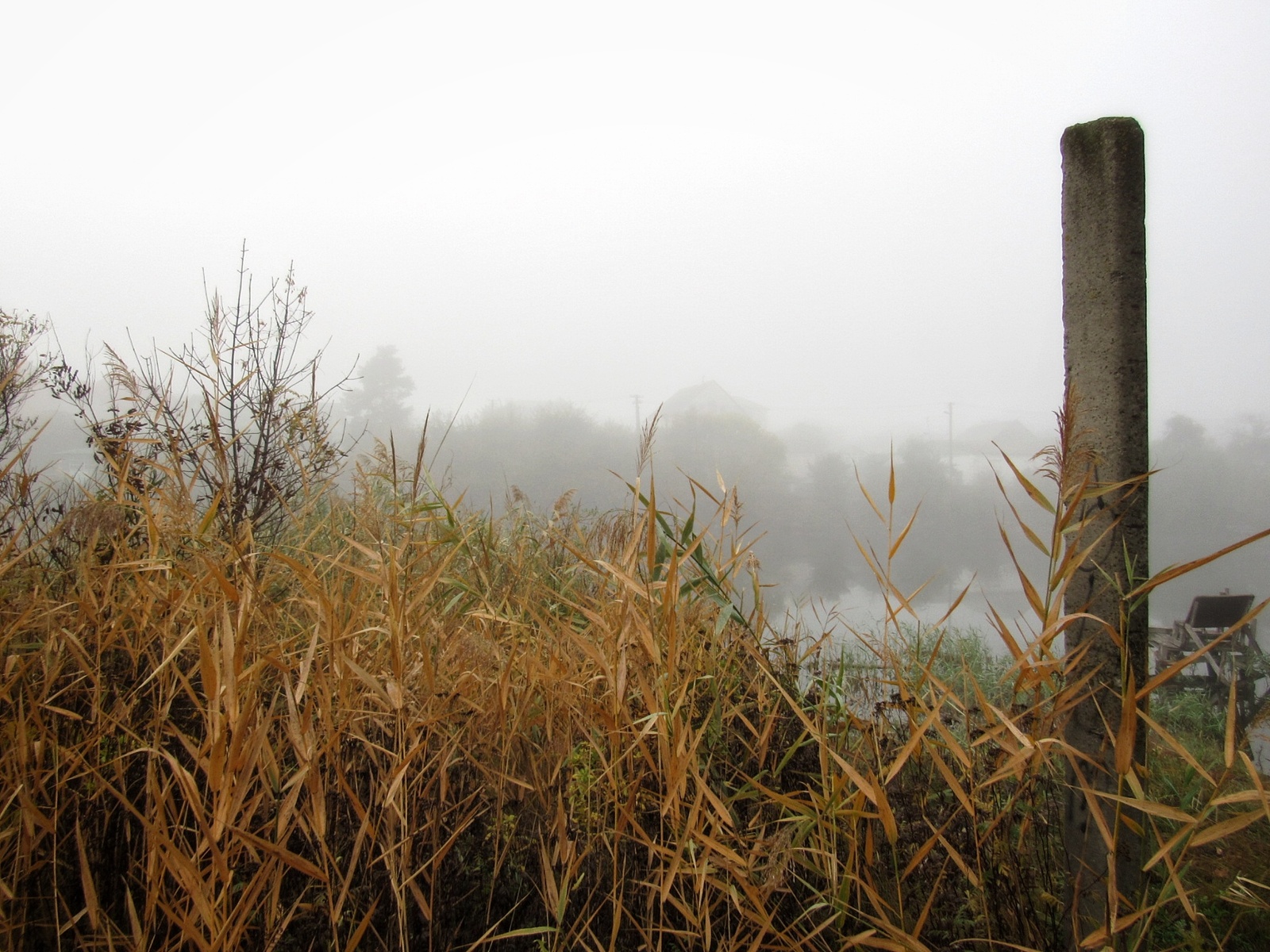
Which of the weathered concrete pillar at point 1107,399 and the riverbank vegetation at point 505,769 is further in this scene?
the weathered concrete pillar at point 1107,399

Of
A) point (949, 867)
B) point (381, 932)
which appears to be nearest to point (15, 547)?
point (381, 932)

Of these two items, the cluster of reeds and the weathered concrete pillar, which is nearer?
the cluster of reeds

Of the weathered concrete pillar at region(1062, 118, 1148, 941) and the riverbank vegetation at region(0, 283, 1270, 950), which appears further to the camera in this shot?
the weathered concrete pillar at region(1062, 118, 1148, 941)

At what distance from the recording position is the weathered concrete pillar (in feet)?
5.67

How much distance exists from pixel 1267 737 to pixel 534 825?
1.47 meters

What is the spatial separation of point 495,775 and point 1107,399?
169cm

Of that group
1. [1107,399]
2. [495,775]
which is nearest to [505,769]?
[495,775]

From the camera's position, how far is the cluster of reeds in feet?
4.37

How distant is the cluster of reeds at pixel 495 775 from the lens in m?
1.33

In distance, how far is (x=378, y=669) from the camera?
1.59 m

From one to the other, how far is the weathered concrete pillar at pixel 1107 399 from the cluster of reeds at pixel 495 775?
85mm

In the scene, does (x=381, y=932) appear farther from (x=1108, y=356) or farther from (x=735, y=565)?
(x=1108, y=356)

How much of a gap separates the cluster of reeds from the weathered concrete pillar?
85mm

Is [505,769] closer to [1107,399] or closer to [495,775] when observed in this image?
[495,775]
